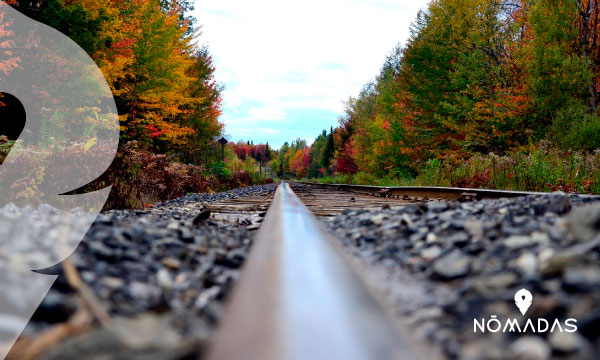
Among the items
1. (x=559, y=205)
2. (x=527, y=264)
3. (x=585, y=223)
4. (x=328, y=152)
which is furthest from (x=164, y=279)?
(x=328, y=152)

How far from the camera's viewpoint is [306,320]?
2.27ft

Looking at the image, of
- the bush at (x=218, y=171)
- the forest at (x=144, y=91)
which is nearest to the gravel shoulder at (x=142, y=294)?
the forest at (x=144, y=91)

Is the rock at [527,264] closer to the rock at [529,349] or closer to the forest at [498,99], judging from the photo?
the rock at [529,349]

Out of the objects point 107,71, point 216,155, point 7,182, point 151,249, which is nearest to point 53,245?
point 151,249

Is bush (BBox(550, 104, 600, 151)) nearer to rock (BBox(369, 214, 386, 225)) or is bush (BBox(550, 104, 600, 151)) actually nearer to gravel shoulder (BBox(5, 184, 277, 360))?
rock (BBox(369, 214, 386, 225))

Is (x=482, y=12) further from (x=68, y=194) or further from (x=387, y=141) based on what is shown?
(x=68, y=194)

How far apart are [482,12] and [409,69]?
4.03 m

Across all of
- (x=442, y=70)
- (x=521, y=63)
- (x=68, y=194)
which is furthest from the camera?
(x=442, y=70)

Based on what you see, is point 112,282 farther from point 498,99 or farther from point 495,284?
point 498,99

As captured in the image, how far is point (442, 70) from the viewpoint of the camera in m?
16.7
